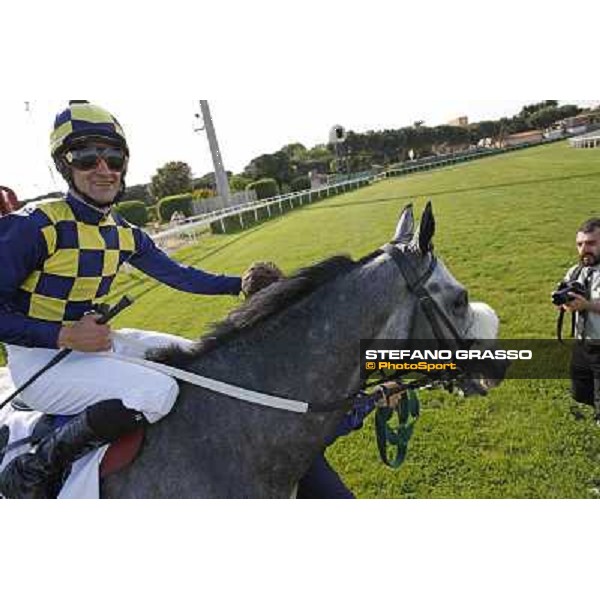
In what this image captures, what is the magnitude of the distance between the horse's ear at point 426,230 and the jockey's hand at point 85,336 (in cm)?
103

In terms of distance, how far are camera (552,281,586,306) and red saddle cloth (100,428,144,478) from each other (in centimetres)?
177

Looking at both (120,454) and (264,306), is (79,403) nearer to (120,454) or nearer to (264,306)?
(120,454)

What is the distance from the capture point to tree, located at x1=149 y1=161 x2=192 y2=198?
2.83 m

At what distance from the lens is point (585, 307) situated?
7.13 feet

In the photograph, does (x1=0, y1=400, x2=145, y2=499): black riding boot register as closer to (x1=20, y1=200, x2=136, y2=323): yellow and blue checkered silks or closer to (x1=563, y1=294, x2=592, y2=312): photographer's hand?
(x1=20, y1=200, x2=136, y2=323): yellow and blue checkered silks

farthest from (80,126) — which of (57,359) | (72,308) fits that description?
(57,359)

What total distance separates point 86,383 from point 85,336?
16 centimetres

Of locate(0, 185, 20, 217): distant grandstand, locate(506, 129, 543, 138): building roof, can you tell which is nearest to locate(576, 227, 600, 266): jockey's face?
locate(506, 129, 543, 138): building roof

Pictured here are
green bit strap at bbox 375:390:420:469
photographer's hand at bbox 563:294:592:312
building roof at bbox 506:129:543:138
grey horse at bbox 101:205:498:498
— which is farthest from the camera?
building roof at bbox 506:129:543:138

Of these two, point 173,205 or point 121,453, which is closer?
point 121,453

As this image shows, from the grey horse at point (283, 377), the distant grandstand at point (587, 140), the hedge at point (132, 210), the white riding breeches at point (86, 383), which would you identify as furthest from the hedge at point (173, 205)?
the distant grandstand at point (587, 140)

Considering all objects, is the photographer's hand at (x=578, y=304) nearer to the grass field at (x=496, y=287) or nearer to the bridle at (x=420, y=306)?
the grass field at (x=496, y=287)
